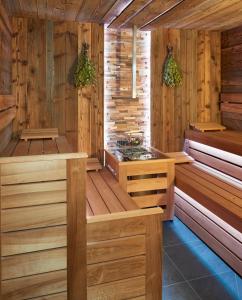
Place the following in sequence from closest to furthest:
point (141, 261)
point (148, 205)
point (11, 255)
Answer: point (11, 255) → point (141, 261) → point (148, 205)

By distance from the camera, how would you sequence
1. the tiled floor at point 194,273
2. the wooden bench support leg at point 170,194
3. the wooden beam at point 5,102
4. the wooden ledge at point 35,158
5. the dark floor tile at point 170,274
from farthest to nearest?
the wooden bench support leg at point 170,194 → the dark floor tile at point 170,274 → the tiled floor at point 194,273 → the wooden beam at point 5,102 → the wooden ledge at point 35,158

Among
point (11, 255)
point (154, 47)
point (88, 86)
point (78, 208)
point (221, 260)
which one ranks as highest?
point (154, 47)

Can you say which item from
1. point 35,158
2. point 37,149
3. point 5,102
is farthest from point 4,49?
point 35,158

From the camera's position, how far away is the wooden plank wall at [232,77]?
4.43m

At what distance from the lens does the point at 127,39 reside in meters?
4.42

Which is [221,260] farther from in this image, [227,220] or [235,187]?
[235,187]

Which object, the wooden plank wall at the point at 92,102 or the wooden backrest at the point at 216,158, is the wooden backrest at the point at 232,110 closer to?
the wooden backrest at the point at 216,158

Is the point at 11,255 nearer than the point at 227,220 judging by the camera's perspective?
Yes

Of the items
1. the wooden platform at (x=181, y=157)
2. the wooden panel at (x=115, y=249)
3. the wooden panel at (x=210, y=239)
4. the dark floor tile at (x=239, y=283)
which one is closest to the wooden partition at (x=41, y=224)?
the wooden panel at (x=115, y=249)

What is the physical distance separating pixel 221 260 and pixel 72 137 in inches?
97.2

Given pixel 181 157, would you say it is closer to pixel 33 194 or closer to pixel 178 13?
pixel 178 13

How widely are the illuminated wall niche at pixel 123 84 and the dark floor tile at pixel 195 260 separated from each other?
1890 millimetres

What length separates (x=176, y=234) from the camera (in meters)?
3.70


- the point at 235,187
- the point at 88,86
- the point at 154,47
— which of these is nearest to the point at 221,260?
the point at 235,187
